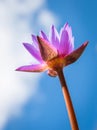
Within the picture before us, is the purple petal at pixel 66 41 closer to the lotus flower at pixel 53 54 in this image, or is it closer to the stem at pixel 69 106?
the lotus flower at pixel 53 54

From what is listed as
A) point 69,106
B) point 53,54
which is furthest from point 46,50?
point 69,106

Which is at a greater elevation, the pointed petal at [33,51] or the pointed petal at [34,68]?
the pointed petal at [33,51]

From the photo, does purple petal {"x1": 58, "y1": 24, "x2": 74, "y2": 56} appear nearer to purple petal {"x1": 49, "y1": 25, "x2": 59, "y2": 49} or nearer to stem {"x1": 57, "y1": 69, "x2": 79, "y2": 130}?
purple petal {"x1": 49, "y1": 25, "x2": 59, "y2": 49}

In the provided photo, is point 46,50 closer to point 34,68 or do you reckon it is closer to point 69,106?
point 34,68

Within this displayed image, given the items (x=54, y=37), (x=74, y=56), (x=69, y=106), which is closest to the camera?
(x=69, y=106)

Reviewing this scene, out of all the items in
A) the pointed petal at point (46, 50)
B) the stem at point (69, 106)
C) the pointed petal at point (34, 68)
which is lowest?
the stem at point (69, 106)

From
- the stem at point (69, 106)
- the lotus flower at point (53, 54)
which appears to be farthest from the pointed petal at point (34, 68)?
the stem at point (69, 106)
